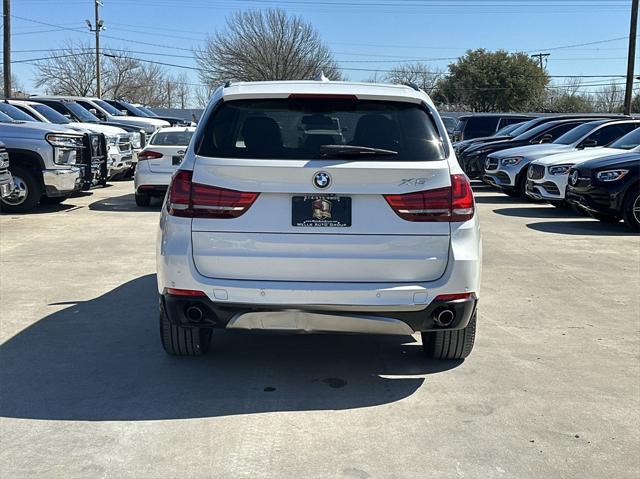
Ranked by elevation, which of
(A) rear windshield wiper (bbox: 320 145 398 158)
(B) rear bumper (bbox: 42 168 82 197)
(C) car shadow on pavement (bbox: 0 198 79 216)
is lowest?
(C) car shadow on pavement (bbox: 0 198 79 216)

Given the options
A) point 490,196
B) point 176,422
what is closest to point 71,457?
point 176,422

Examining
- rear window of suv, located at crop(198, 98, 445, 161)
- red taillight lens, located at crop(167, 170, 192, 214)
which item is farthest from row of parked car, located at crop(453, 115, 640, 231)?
red taillight lens, located at crop(167, 170, 192, 214)

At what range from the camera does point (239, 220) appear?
424 centimetres

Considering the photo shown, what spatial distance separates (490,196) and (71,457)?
1459 centimetres

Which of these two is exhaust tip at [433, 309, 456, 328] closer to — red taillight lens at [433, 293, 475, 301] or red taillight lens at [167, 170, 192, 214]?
red taillight lens at [433, 293, 475, 301]

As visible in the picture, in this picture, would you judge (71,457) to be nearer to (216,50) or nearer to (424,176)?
(424,176)

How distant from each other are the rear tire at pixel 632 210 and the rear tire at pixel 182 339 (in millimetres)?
8258

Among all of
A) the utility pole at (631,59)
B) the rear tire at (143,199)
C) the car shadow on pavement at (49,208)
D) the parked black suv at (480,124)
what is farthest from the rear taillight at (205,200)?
the utility pole at (631,59)

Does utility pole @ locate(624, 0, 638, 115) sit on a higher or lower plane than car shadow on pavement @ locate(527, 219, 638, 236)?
higher

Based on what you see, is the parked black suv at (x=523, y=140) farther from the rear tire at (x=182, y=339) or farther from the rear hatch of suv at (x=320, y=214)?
the rear hatch of suv at (x=320, y=214)

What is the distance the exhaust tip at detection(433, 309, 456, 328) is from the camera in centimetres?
439

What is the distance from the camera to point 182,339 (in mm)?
4980

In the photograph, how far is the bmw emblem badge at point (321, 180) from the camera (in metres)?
4.24

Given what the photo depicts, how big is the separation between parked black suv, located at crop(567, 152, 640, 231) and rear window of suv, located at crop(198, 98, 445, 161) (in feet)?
25.1
